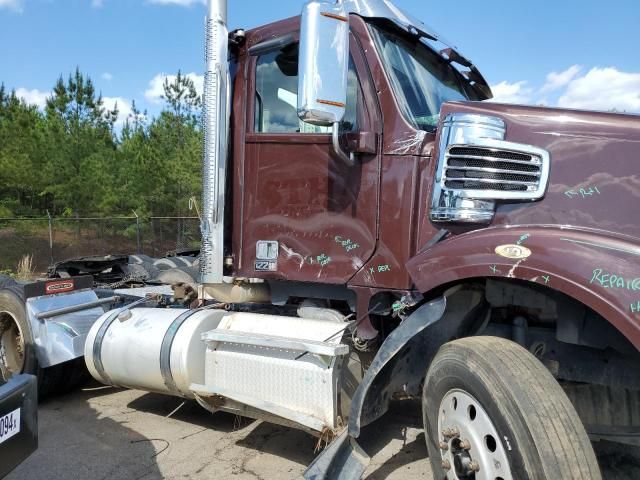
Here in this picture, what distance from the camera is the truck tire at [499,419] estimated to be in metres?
2.12

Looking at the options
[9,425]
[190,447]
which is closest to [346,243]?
[190,447]

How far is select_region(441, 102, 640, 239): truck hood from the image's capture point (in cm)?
236

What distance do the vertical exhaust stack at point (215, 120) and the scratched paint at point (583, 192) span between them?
2161 millimetres

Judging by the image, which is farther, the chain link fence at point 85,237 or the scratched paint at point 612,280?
the chain link fence at point 85,237

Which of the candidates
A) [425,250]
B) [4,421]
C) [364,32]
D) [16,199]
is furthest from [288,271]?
[16,199]

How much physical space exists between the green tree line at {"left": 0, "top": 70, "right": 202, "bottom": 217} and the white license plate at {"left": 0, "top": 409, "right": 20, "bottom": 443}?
15.7 metres

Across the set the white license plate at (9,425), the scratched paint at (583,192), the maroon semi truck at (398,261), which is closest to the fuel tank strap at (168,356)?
the maroon semi truck at (398,261)

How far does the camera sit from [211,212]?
3.78 m

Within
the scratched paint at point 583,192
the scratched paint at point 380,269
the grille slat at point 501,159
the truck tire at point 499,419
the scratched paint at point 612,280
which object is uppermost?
the grille slat at point 501,159

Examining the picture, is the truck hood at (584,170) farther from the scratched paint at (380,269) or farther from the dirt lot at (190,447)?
the dirt lot at (190,447)

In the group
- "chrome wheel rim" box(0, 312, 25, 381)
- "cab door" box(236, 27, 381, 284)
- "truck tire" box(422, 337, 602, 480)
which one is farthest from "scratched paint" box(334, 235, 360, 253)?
"chrome wheel rim" box(0, 312, 25, 381)

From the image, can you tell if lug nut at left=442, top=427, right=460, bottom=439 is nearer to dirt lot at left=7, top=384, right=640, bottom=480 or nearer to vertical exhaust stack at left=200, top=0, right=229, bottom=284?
dirt lot at left=7, top=384, right=640, bottom=480

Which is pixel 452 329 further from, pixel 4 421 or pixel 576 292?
pixel 4 421

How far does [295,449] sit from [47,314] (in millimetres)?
2356
